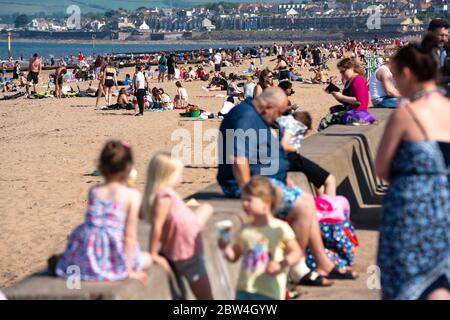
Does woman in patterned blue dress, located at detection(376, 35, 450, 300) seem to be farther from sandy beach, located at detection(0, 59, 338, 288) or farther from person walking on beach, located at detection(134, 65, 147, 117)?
person walking on beach, located at detection(134, 65, 147, 117)

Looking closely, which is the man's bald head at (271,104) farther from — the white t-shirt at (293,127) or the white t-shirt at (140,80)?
the white t-shirt at (140,80)

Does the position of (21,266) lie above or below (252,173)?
below

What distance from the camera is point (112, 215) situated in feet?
17.9

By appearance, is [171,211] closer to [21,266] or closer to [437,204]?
[437,204]

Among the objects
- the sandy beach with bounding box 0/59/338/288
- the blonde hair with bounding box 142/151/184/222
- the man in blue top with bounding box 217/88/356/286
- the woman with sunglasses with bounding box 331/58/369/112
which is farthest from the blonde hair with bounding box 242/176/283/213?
the woman with sunglasses with bounding box 331/58/369/112

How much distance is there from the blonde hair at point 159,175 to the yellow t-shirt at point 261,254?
55cm

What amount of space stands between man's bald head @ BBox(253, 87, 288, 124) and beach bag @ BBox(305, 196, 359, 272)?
0.93m

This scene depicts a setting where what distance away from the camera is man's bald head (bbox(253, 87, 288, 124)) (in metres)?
7.61

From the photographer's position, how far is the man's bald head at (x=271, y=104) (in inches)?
300

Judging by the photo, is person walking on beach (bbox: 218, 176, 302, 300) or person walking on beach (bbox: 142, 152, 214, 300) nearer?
person walking on beach (bbox: 142, 152, 214, 300)

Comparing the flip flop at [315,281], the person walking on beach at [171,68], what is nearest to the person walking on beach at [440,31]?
the flip flop at [315,281]
